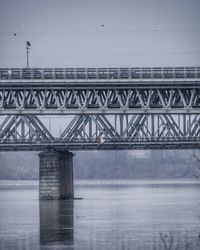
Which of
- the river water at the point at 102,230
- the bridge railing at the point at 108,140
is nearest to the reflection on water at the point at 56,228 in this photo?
the river water at the point at 102,230

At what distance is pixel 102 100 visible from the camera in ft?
443

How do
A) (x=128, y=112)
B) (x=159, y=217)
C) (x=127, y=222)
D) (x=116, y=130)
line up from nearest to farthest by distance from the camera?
(x=127, y=222) < (x=159, y=217) < (x=128, y=112) < (x=116, y=130)

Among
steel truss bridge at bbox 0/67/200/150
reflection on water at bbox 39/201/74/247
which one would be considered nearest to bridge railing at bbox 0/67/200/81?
steel truss bridge at bbox 0/67/200/150

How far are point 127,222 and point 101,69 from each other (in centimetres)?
5665

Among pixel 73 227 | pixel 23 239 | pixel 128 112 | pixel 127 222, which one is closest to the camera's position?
pixel 23 239

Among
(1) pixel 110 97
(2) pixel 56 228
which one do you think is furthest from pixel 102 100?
(2) pixel 56 228

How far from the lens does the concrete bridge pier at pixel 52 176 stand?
143625 mm

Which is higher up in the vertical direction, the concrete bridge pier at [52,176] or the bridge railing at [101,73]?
the bridge railing at [101,73]

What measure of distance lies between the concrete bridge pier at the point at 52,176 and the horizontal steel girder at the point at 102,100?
35.1ft

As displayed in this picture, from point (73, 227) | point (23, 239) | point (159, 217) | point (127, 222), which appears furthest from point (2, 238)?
point (159, 217)

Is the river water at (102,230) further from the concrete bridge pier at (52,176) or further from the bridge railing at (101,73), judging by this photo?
the concrete bridge pier at (52,176)

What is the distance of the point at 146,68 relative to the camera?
439 feet

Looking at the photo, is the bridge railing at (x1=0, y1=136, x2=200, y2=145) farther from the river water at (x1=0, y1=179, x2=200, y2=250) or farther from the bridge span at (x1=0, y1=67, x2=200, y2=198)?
the river water at (x1=0, y1=179, x2=200, y2=250)

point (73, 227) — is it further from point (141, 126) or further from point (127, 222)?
point (141, 126)
